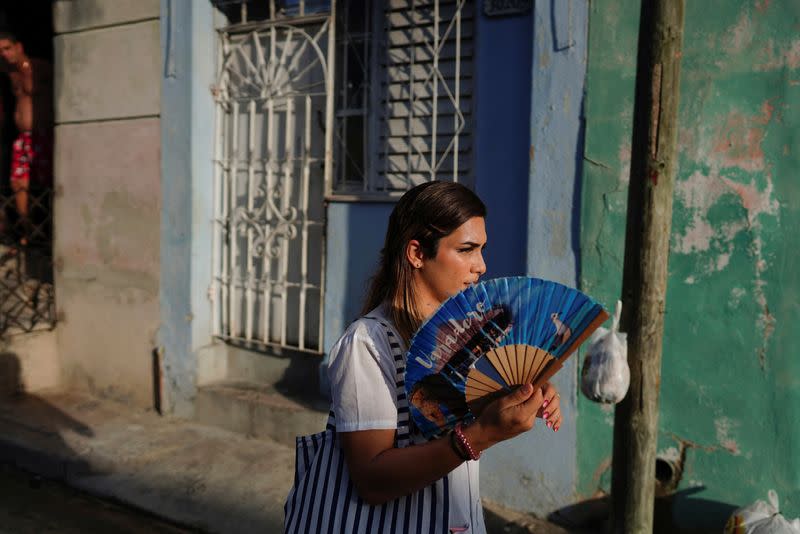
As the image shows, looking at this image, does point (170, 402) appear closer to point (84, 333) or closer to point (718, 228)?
point (84, 333)

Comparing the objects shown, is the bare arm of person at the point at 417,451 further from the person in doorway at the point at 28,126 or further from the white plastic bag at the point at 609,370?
the person in doorway at the point at 28,126

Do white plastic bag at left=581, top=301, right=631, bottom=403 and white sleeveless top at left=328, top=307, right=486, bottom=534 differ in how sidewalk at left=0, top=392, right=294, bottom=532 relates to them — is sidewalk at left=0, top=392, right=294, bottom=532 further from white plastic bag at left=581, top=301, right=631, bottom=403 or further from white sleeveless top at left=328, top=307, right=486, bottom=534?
white sleeveless top at left=328, top=307, right=486, bottom=534


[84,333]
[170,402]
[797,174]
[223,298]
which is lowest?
[170,402]

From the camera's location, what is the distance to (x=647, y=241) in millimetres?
2639

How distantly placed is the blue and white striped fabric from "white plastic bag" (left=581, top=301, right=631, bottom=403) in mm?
1243

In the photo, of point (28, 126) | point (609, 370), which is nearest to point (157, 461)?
point (609, 370)

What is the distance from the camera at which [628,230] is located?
2715 millimetres

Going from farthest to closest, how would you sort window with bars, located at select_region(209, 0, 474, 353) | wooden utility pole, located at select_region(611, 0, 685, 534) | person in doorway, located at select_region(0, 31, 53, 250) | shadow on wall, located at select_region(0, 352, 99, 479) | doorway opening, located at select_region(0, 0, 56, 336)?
person in doorway, located at select_region(0, 31, 53, 250), doorway opening, located at select_region(0, 0, 56, 336), shadow on wall, located at select_region(0, 352, 99, 479), window with bars, located at select_region(209, 0, 474, 353), wooden utility pole, located at select_region(611, 0, 685, 534)

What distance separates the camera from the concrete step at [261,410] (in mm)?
4574

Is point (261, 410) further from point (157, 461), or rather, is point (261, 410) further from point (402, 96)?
point (402, 96)

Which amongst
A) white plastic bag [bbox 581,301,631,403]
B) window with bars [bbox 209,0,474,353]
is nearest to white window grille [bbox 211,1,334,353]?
window with bars [bbox 209,0,474,353]

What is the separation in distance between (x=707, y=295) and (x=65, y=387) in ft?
17.2

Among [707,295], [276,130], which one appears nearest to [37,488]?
[276,130]

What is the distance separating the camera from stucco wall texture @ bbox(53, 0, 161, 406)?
5293 mm
